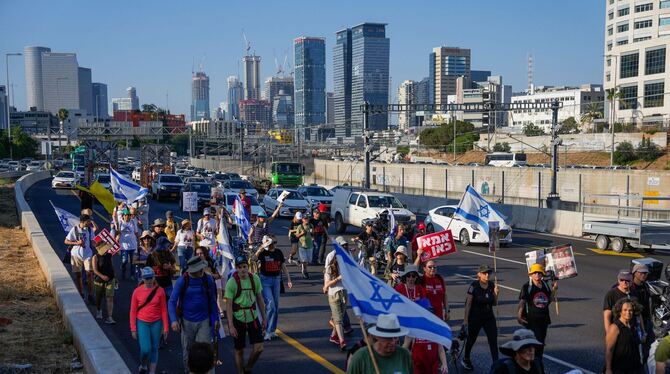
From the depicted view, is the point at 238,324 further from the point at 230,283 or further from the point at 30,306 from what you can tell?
the point at 30,306

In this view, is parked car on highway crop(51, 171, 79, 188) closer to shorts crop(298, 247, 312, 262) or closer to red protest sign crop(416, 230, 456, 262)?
Answer: shorts crop(298, 247, 312, 262)

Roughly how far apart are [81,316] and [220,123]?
163 m

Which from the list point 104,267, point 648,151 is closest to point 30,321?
point 104,267

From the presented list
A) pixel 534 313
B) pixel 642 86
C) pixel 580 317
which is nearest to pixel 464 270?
pixel 580 317

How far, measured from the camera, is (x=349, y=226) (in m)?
29.8

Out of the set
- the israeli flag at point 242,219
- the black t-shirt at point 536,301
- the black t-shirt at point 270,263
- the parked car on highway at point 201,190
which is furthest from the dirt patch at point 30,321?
the parked car on highway at point 201,190

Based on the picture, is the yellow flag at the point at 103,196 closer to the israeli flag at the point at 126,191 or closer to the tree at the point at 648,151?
the israeli flag at the point at 126,191

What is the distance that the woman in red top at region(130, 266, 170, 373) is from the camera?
29.2 feet

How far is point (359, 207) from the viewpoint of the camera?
88.1 feet

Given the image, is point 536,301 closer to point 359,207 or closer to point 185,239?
point 185,239

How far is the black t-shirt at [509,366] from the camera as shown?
5605 millimetres

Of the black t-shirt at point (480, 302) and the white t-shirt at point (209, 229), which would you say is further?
the white t-shirt at point (209, 229)

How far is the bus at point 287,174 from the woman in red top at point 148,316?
142ft

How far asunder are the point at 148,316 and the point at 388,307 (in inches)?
147
